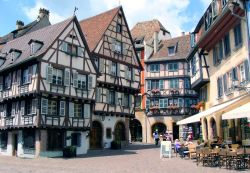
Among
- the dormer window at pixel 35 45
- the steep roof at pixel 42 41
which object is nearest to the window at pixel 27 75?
the steep roof at pixel 42 41

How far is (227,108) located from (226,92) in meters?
4.62

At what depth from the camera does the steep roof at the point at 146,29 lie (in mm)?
53675

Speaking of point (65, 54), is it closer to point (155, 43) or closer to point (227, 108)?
point (227, 108)

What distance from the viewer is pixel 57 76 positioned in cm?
2672

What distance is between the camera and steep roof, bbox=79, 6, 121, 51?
1318 inches

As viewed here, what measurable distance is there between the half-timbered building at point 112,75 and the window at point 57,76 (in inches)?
231

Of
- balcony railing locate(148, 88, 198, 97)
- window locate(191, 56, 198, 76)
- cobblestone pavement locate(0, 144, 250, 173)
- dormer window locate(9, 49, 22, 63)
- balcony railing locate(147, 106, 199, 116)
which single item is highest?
dormer window locate(9, 49, 22, 63)

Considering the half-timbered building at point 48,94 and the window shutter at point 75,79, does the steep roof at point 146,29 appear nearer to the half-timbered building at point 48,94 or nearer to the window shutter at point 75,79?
the half-timbered building at point 48,94

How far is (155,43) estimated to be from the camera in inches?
1975

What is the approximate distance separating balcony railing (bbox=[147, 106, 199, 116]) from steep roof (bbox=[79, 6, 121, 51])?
53.5 feet

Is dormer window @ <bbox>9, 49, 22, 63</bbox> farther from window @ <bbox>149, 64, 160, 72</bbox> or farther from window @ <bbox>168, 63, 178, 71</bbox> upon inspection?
window @ <bbox>168, 63, 178, 71</bbox>

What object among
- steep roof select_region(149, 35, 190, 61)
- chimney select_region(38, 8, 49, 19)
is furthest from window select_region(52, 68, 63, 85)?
steep roof select_region(149, 35, 190, 61)

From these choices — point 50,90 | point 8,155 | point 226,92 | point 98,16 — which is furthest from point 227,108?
point 98,16

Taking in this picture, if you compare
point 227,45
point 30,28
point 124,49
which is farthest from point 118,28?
point 227,45
